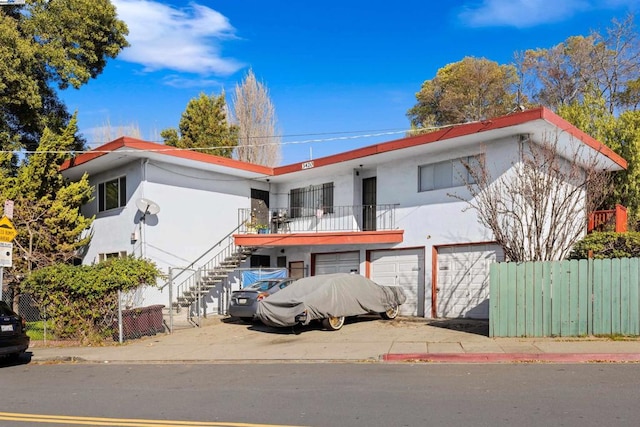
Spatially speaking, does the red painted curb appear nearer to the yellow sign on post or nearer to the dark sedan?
the dark sedan

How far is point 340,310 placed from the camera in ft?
49.8

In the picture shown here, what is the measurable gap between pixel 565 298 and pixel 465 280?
4.70m

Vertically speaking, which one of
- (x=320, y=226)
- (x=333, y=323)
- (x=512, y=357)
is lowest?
(x=333, y=323)

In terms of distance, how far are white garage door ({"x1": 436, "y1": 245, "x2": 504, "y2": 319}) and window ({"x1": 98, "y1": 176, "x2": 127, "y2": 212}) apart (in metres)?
11.3

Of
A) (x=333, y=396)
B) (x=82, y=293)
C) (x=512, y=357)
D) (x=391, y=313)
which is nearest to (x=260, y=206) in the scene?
(x=391, y=313)

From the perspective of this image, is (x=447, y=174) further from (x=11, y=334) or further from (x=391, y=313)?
(x=11, y=334)

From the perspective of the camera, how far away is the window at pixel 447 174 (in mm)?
17078

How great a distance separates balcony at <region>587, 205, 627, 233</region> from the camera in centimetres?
1848

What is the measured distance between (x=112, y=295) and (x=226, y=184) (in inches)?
312

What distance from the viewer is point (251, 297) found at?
55.0 ft

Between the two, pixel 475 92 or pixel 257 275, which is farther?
pixel 475 92

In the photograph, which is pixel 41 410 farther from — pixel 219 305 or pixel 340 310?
pixel 219 305

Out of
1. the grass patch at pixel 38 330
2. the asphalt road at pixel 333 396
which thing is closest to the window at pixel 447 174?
the asphalt road at pixel 333 396

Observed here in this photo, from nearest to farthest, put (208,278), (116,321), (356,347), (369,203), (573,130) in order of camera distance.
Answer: (356,347)
(116,321)
(573,130)
(208,278)
(369,203)
